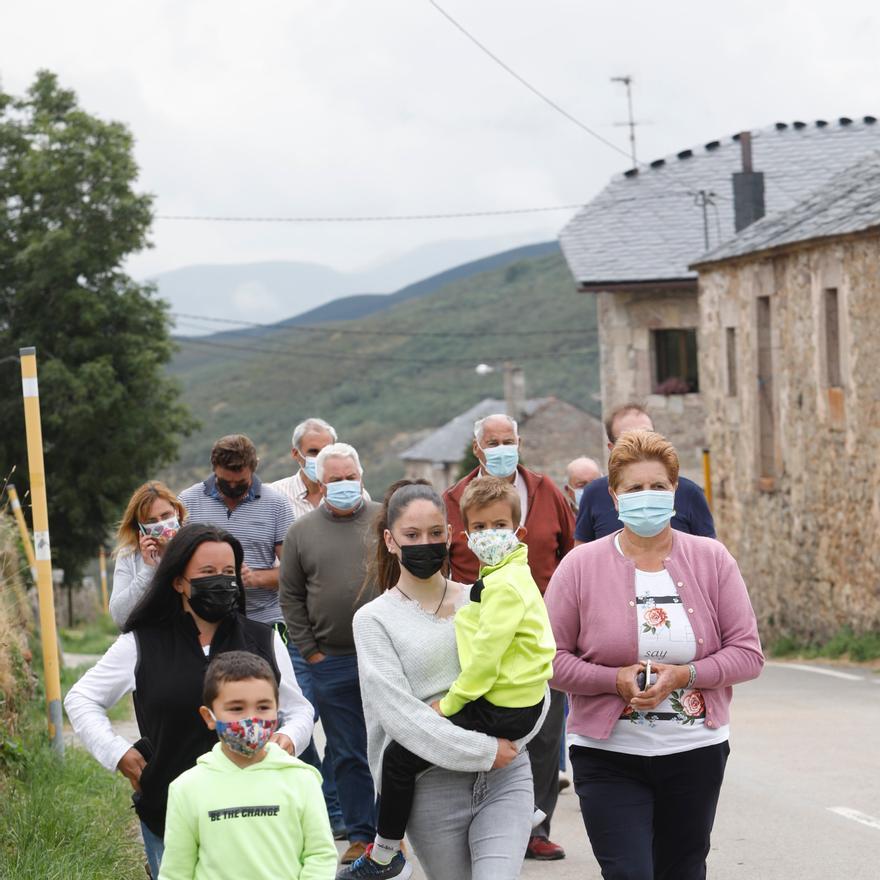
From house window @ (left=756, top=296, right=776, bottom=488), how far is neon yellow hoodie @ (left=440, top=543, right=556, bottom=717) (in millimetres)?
18652

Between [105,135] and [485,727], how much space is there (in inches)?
1366

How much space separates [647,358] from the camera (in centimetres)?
3341

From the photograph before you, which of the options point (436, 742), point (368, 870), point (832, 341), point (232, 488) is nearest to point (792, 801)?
point (232, 488)

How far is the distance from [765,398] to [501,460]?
1681cm

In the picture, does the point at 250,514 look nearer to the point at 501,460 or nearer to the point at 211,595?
the point at 501,460

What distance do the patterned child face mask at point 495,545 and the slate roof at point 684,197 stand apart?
1091 inches

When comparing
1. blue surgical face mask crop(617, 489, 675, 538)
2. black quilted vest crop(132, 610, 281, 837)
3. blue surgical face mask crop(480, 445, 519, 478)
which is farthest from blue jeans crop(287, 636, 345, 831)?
blue surgical face mask crop(617, 489, 675, 538)

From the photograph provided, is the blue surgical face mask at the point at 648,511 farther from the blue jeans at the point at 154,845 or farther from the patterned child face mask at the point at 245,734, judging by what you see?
the blue jeans at the point at 154,845

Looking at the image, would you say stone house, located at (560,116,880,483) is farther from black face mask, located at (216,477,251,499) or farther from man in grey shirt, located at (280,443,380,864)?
man in grey shirt, located at (280,443,380,864)

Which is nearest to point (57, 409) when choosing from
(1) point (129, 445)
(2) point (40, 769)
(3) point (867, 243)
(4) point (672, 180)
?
(1) point (129, 445)

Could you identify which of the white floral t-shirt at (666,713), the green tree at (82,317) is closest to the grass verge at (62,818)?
the white floral t-shirt at (666,713)

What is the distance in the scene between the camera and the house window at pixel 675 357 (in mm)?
33406

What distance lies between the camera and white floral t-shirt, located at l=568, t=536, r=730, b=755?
196 inches

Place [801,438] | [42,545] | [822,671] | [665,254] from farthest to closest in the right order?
1. [665,254]
2. [801,438]
3. [822,671]
4. [42,545]
